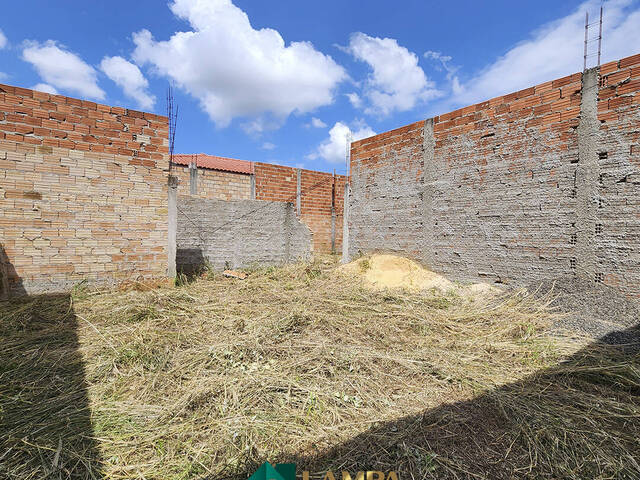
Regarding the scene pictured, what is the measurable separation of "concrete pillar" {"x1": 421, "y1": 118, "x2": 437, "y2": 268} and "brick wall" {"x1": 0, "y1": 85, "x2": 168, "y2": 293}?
16.9ft

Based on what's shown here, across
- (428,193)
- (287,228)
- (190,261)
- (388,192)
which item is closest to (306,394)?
(428,193)

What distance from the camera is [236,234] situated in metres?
8.21

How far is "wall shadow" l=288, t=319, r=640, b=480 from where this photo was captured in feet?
6.07

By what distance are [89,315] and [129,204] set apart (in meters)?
2.10

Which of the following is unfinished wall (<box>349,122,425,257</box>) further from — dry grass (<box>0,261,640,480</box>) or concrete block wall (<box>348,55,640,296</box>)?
dry grass (<box>0,261,640,480</box>)

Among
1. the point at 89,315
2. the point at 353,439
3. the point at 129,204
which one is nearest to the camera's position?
the point at 353,439

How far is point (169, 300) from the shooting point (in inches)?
187

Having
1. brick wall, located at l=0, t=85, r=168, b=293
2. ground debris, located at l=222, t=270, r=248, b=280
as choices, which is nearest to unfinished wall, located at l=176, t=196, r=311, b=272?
ground debris, located at l=222, t=270, r=248, b=280

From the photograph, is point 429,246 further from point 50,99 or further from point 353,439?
point 50,99

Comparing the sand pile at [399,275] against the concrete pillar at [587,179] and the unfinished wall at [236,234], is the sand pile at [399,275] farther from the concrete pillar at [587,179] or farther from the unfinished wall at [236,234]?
the unfinished wall at [236,234]

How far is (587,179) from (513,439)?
14.1 ft

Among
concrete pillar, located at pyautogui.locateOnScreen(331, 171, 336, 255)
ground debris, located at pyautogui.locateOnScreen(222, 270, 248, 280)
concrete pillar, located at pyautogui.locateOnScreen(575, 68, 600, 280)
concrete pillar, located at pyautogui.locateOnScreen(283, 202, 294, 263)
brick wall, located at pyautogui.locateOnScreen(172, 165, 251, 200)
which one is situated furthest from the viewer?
concrete pillar, located at pyautogui.locateOnScreen(331, 171, 336, 255)

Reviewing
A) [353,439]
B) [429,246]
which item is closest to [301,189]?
[429,246]

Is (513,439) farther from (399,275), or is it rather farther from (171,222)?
(171,222)
